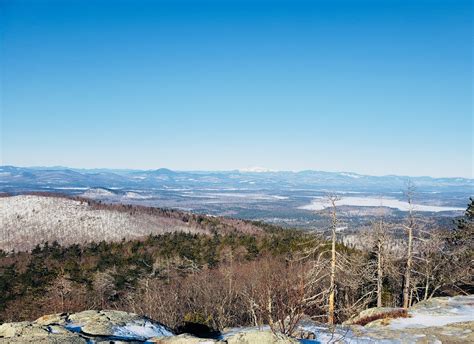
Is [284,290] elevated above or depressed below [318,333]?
above

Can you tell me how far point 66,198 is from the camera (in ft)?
465

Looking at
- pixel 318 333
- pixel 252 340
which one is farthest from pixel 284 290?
pixel 318 333

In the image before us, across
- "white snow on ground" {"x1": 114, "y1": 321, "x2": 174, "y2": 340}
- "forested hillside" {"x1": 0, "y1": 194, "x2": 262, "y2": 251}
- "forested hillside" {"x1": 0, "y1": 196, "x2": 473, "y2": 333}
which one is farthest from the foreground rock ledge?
"forested hillside" {"x1": 0, "y1": 194, "x2": 262, "y2": 251}

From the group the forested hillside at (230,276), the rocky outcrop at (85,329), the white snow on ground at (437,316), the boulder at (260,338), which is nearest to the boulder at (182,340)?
the rocky outcrop at (85,329)

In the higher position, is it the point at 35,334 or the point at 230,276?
the point at 35,334

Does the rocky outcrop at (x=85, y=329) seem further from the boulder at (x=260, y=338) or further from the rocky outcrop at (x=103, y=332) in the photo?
the boulder at (x=260, y=338)

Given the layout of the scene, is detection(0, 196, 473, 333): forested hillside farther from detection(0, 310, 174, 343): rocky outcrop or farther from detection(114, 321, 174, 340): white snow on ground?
detection(0, 310, 174, 343): rocky outcrop

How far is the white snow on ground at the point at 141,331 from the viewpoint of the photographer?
37.3 ft

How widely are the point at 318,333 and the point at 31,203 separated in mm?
138607

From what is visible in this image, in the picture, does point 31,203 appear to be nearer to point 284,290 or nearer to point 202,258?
point 202,258

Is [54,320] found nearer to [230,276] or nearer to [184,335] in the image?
[184,335]

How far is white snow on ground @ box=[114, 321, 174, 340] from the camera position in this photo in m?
11.4

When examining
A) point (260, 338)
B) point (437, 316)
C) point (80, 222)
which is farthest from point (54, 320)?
point (80, 222)

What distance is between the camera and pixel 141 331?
475 inches
